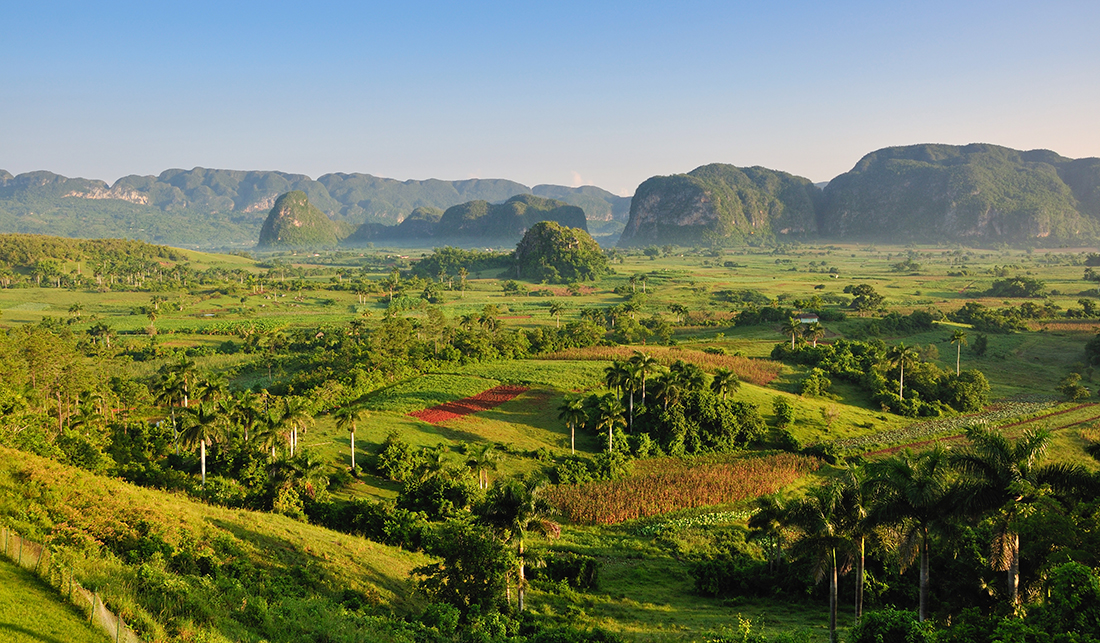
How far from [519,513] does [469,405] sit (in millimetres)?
33682

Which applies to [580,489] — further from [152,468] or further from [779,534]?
[152,468]

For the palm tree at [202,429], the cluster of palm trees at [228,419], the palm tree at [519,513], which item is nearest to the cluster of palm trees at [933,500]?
the palm tree at [519,513]

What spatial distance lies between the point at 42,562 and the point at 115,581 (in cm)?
185

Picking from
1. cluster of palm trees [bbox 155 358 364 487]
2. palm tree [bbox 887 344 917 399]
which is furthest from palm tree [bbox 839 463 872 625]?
palm tree [bbox 887 344 917 399]

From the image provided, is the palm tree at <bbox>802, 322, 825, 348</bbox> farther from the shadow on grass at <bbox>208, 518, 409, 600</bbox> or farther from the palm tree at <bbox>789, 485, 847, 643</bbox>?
the shadow on grass at <bbox>208, 518, 409, 600</bbox>

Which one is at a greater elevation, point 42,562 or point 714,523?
point 42,562

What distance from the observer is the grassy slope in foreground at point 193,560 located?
17.6 meters

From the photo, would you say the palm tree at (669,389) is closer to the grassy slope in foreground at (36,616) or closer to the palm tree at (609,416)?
A: the palm tree at (609,416)

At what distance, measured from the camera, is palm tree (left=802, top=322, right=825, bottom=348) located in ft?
290

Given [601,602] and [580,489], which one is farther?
[580,489]

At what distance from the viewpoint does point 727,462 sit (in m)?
51.4

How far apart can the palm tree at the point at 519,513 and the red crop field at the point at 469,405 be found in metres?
28.3

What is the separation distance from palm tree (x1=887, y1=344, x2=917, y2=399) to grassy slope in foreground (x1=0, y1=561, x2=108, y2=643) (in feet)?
227

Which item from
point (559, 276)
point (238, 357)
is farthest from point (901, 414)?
point (559, 276)
